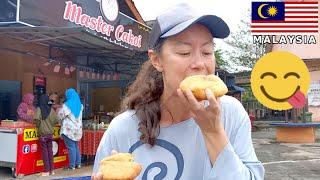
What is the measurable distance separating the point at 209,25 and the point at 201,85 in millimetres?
296

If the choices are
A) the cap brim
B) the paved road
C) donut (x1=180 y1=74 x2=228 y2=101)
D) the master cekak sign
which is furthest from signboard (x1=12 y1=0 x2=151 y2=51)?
donut (x1=180 y1=74 x2=228 y2=101)

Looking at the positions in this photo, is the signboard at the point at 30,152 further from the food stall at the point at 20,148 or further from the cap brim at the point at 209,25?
the cap brim at the point at 209,25

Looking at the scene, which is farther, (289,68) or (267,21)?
(267,21)

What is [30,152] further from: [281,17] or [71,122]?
[281,17]

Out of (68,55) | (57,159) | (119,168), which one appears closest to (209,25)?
(119,168)

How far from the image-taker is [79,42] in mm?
11227

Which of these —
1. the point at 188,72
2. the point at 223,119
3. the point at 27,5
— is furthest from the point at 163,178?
the point at 27,5

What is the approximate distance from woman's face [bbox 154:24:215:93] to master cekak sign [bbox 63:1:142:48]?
9.15 metres

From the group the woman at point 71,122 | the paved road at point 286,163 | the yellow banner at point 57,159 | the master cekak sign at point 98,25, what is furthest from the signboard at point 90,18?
the paved road at point 286,163

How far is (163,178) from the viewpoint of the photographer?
168 cm

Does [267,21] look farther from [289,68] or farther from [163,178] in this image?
[163,178]

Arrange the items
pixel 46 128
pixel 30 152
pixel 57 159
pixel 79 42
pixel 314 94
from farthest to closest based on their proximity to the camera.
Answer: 1. pixel 314 94
2. pixel 79 42
3. pixel 57 159
4. pixel 30 152
5. pixel 46 128

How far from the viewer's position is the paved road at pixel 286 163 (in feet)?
29.0

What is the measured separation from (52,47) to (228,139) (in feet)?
38.0
